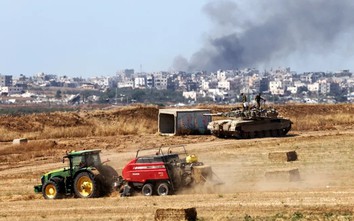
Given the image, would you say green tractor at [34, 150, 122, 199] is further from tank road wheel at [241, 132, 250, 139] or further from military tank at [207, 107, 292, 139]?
tank road wheel at [241, 132, 250, 139]

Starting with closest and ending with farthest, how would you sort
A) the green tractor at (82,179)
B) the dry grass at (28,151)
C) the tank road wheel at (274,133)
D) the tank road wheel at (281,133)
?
1. the green tractor at (82,179)
2. the dry grass at (28,151)
3. the tank road wheel at (274,133)
4. the tank road wheel at (281,133)

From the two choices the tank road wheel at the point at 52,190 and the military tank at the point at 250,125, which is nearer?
the tank road wheel at the point at 52,190

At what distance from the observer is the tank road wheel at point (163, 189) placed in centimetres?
3194

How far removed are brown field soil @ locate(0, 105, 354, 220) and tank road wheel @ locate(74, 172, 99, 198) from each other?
0.56 meters

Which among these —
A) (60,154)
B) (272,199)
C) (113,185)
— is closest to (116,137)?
(60,154)

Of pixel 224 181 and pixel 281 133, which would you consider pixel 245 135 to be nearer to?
pixel 281 133

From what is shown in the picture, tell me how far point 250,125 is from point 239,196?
106 ft

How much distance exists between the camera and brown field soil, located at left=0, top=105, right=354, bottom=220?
1069 inches

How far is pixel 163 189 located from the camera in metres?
32.0

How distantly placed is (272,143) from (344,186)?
23.6 metres

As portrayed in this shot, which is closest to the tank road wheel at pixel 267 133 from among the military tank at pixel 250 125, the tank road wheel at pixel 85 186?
the military tank at pixel 250 125

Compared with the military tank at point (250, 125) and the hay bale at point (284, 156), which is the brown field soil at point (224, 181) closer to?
the hay bale at point (284, 156)

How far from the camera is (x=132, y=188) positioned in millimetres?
32625

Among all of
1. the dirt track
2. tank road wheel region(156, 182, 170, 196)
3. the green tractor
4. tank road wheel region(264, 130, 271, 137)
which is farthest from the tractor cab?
tank road wheel region(264, 130, 271, 137)
